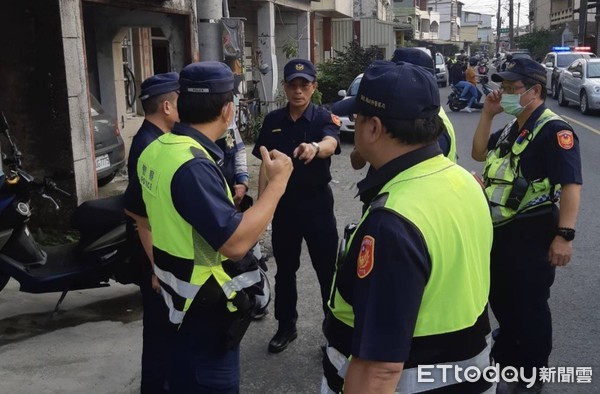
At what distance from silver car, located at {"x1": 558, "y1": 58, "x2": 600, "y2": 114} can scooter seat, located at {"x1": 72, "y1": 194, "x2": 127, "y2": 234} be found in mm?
14721

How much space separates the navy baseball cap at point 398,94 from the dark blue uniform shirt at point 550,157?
5.28 feet

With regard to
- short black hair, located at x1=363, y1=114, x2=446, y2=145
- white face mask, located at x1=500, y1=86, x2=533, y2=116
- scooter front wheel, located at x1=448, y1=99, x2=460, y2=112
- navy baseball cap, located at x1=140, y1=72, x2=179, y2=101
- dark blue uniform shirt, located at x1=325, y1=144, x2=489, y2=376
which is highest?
navy baseball cap, located at x1=140, y1=72, x2=179, y2=101

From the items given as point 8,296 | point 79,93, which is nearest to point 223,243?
point 8,296

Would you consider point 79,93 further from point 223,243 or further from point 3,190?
point 223,243

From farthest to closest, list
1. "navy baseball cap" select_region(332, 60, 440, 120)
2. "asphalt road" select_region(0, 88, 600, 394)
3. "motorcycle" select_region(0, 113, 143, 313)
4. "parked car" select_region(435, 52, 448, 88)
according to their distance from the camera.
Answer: "parked car" select_region(435, 52, 448, 88) → "motorcycle" select_region(0, 113, 143, 313) → "asphalt road" select_region(0, 88, 600, 394) → "navy baseball cap" select_region(332, 60, 440, 120)

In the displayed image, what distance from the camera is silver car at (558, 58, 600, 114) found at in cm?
1634

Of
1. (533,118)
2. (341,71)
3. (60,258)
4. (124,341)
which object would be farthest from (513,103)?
(341,71)

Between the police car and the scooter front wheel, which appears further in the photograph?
the police car

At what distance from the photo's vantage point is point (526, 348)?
3404 millimetres

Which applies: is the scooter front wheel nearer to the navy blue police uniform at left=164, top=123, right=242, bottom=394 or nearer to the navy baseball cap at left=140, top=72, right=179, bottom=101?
the navy baseball cap at left=140, top=72, right=179, bottom=101

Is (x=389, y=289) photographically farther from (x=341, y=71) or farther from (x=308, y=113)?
(x=341, y=71)

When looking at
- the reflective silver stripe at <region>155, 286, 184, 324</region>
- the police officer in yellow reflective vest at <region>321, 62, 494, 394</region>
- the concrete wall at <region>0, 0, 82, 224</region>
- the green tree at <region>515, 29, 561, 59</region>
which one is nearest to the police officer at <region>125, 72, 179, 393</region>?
the reflective silver stripe at <region>155, 286, 184, 324</region>

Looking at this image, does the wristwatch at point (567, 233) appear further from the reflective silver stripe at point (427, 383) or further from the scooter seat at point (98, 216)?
the scooter seat at point (98, 216)

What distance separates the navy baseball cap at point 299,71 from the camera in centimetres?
412
